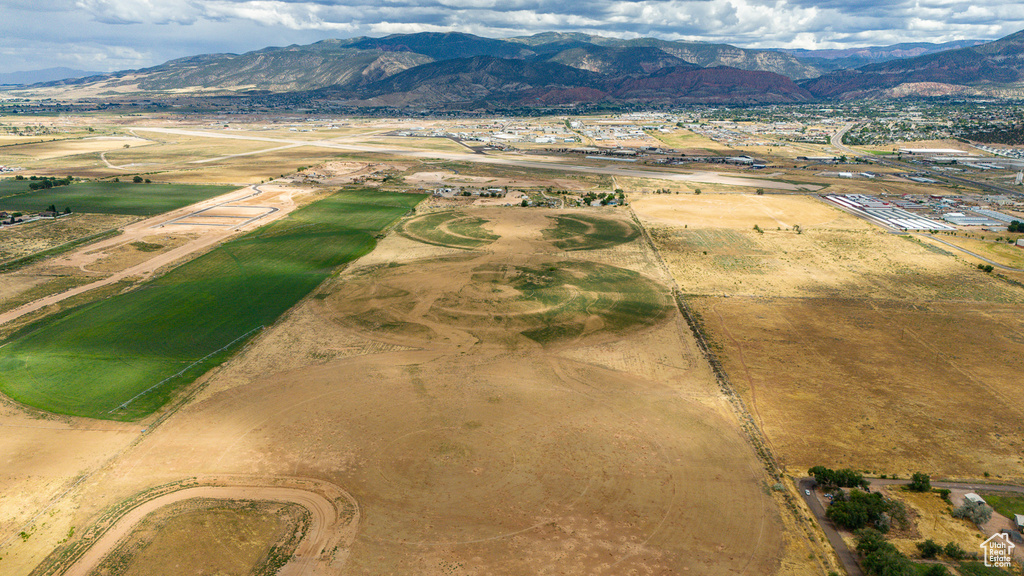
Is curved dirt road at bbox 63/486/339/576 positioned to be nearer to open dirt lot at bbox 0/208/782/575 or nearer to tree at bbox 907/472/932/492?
open dirt lot at bbox 0/208/782/575

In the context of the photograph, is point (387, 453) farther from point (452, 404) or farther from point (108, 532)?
point (108, 532)

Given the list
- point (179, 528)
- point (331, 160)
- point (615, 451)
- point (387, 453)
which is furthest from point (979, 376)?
point (331, 160)

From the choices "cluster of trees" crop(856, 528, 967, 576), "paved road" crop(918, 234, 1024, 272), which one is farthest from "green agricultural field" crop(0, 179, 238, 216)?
"paved road" crop(918, 234, 1024, 272)

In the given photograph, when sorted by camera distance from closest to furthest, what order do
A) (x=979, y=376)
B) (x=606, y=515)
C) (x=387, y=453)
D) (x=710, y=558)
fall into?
(x=710, y=558)
(x=606, y=515)
(x=387, y=453)
(x=979, y=376)

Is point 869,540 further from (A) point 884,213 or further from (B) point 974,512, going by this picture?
(A) point 884,213

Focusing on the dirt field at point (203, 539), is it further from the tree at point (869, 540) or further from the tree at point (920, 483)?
the tree at point (920, 483)

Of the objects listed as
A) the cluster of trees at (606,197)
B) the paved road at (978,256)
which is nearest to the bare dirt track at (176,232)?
the cluster of trees at (606,197)
